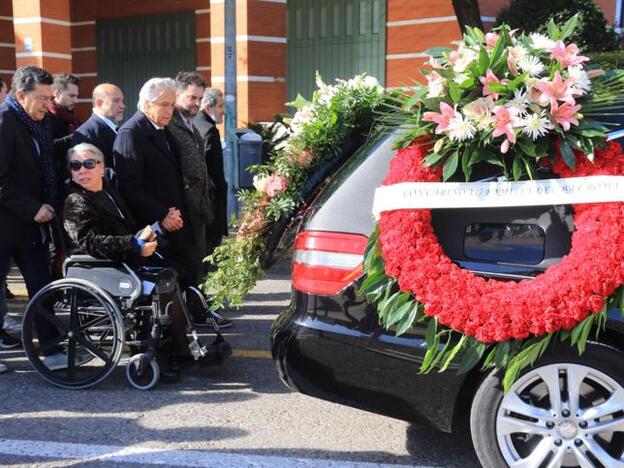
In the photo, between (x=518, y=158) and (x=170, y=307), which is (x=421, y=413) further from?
(x=170, y=307)

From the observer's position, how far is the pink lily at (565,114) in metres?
2.83

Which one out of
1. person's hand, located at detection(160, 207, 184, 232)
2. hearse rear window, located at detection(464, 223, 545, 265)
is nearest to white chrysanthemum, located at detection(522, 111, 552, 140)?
hearse rear window, located at detection(464, 223, 545, 265)

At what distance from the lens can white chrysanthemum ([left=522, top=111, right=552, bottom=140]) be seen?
9.31 feet

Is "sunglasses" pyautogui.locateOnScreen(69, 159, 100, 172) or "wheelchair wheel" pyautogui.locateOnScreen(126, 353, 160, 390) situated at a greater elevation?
"sunglasses" pyautogui.locateOnScreen(69, 159, 100, 172)

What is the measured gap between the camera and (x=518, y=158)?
9.47ft

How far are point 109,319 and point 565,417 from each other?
2.71 meters

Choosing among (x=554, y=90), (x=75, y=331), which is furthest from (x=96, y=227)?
(x=554, y=90)

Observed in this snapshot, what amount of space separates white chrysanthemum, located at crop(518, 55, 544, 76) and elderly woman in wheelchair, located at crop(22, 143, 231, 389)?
2444 mm

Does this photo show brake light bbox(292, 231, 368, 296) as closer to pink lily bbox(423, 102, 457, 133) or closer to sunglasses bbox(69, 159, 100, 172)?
pink lily bbox(423, 102, 457, 133)

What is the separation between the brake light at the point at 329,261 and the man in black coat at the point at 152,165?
177 centimetres

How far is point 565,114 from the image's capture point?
284 cm

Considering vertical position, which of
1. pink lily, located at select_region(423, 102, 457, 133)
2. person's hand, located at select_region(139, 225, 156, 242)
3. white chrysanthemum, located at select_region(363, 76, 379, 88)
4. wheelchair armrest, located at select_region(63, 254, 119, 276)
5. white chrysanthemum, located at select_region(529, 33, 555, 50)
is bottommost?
wheelchair armrest, located at select_region(63, 254, 119, 276)

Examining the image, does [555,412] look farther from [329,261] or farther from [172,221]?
[172,221]

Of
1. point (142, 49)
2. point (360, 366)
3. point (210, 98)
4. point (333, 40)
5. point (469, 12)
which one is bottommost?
point (360, 366)
